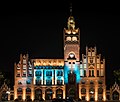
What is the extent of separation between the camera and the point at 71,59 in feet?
519

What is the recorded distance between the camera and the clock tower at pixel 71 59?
156000 millimetres

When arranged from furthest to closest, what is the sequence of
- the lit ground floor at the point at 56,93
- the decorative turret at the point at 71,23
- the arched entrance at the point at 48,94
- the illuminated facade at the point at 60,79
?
1. the decorative turret at the point at 71,23
2. the arched entrance at the point at 48,94
3. the illuminated facade at the point at 60,79
4. the lit ground floor at the point at 56,93

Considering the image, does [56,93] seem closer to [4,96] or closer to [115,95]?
[4,96]

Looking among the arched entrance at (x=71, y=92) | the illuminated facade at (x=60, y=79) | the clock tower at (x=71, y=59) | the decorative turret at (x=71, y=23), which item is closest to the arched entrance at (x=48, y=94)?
the illuminated facade at (x=60, y=79)

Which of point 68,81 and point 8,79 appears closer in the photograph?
point 68,81

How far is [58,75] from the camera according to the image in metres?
156

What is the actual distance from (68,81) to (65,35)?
1682cm

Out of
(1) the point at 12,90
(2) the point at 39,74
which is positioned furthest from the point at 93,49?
(1) the point at 12,90

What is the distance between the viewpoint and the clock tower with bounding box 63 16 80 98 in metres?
156

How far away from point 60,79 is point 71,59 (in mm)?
8119

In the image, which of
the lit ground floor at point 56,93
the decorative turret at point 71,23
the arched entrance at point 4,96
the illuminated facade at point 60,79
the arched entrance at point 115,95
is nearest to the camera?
the arched entrance at point 4,96

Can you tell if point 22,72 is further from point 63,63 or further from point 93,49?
point 93,49

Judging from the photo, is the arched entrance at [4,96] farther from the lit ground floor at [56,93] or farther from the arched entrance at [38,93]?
the arched entrance at [38,93]

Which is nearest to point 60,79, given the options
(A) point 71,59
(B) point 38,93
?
(A) point 71,59
